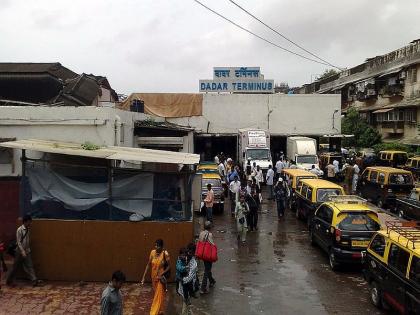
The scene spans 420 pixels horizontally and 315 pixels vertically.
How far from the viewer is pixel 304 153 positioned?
1224 inches

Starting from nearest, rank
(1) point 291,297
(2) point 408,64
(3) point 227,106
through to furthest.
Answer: (1) point 291,297 < (2) point 408,64 < (3) point 227,106

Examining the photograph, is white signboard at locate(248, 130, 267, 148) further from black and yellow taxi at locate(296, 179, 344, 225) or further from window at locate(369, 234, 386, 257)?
window at locate(369, 234, 386, 257)

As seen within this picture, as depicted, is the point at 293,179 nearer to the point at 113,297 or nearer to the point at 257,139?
the point at 257,139

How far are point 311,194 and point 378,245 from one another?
7.15 m

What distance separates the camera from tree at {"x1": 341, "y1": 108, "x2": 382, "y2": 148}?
40.7 meters

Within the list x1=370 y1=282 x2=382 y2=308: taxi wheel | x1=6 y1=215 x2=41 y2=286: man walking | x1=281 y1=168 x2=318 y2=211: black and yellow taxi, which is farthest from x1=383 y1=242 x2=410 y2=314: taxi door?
x1=281 y1=168 x2=318 y2=211: black and yellow taxi

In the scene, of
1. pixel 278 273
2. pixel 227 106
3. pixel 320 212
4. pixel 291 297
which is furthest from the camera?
pixel 227 106

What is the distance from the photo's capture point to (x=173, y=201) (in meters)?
11.1

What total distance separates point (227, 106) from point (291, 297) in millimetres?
29057

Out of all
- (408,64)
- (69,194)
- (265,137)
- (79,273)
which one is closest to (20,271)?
(79,273)

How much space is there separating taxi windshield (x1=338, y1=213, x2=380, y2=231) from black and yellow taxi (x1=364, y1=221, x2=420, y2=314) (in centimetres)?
164

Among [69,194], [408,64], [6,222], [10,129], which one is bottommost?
[6,222]

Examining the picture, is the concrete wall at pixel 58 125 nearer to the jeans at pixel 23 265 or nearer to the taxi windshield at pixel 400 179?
the jeans at pixel 23 265

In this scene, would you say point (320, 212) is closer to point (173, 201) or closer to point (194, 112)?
point (173, 201)
